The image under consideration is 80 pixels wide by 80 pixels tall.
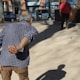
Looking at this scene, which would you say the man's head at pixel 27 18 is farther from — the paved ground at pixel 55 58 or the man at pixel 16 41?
the paved ground at pixel 55 58

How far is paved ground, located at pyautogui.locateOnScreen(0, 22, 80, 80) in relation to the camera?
27.6 ft

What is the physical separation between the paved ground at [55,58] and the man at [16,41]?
2.91m

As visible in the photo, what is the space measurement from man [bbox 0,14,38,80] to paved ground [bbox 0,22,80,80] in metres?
2.91

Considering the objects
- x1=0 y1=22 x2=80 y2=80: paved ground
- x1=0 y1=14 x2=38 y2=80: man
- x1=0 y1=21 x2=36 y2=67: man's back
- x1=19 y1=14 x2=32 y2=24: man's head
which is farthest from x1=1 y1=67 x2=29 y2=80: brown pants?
x1=0 y1=22 x2=80 y2=80: paved ground

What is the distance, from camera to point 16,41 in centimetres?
512

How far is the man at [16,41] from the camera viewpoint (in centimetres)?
506

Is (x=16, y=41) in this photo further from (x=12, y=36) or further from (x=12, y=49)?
(x=12, y=49)

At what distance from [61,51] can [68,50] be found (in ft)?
0.84

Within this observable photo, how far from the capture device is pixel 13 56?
5148 mm

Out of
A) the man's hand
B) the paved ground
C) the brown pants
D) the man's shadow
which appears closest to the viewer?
the man's hand

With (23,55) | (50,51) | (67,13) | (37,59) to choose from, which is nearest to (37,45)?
(50,51)

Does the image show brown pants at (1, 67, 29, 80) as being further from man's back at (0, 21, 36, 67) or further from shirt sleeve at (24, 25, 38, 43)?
shirt sleeve at (24, 25, 38, 43)

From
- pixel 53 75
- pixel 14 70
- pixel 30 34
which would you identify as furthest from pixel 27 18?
pixel 53 75

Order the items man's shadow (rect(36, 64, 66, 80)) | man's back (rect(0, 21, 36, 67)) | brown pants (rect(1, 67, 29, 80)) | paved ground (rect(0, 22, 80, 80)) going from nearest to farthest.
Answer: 1. man's back (rect(0, 21, 36, 67))
2. brown pants (rect(1, 67, 29, 80))
3. man's shadow (rect(36, 64, 66, 80))
4. paved ground (rect(0, 22, 80, 80))
